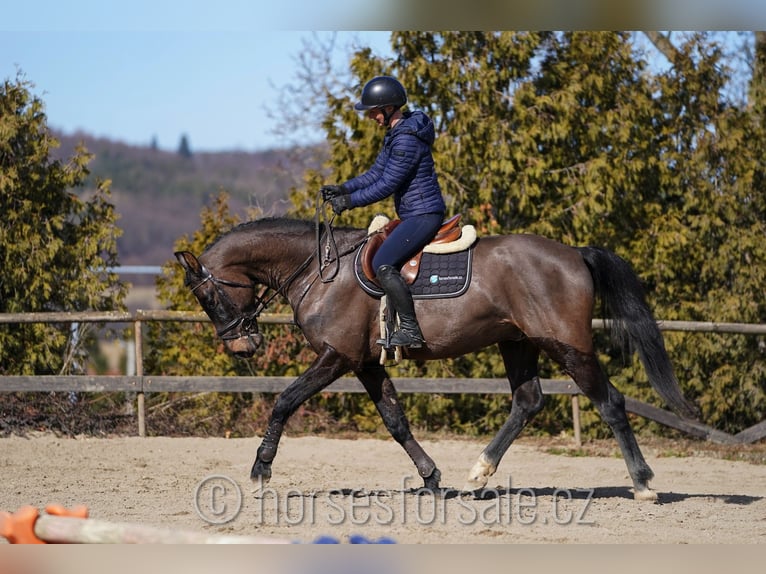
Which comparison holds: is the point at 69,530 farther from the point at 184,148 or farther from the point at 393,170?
the point at 184,148

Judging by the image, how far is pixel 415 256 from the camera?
629cm

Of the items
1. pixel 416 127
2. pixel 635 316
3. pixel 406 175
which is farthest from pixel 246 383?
pixel 635 316

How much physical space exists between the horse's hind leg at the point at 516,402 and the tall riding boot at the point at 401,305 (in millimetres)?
909

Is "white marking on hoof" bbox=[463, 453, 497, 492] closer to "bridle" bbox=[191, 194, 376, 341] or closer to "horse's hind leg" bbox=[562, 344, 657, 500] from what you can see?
"horse's hind leg" bbox=[562, 344, 657, 500]

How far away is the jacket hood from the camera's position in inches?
241

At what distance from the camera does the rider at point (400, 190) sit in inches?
240

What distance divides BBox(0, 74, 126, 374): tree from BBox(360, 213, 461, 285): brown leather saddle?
16.0 ft

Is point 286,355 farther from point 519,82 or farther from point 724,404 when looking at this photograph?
point 724,404

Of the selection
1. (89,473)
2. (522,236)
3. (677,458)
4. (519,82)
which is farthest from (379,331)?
(519,82)

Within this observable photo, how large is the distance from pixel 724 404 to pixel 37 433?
25.1 feet

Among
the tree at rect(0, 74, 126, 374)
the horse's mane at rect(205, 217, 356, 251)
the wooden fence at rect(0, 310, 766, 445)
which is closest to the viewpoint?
the horse's mane at rect(205, 217, 356, 251)

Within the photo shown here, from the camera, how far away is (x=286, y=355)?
10.7 meters

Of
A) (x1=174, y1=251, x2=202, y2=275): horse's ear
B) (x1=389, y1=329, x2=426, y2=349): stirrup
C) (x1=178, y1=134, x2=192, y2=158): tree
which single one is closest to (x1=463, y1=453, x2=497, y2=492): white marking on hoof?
(x1=389, y1=329, x2=426, y2=349): stirrup

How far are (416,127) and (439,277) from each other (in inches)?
40.3
